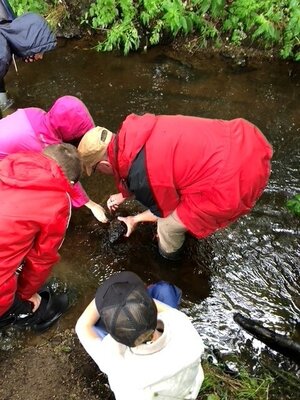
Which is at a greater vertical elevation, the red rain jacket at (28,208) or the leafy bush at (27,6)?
the leafy bush at (27,6)

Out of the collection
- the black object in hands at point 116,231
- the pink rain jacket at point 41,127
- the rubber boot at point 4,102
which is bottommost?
the black object in hands at point 116,231

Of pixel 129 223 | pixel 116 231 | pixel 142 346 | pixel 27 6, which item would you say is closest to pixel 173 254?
pixel 129 223

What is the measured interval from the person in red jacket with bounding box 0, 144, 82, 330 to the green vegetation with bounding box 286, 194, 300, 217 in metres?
2.39

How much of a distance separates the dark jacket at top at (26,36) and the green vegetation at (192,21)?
7.78 feet

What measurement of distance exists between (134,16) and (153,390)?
18.2 ft

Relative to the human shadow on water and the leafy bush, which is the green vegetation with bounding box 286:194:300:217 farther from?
the leafy bush

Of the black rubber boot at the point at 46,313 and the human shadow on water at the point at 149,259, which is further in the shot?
the human shadow on water at the point at 149,259

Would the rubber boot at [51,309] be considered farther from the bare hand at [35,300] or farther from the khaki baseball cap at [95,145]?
the khaki baseball cap at [95,145]

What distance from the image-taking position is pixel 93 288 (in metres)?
3.79


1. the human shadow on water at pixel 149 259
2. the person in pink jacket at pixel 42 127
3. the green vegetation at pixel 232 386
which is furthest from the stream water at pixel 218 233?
the person in pink jacket at pixel 42 127

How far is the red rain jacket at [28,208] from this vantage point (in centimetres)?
243

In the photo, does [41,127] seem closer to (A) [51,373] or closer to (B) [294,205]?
(A) [51,373]

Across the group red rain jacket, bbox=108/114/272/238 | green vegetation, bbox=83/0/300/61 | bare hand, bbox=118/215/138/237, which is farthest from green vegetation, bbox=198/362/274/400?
green vegetation, bbox=83/0/300/61

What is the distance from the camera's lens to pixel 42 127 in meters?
3.54
